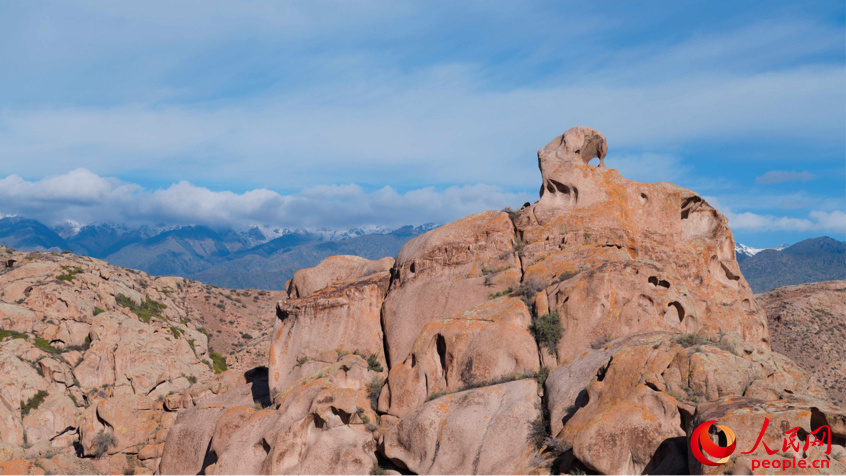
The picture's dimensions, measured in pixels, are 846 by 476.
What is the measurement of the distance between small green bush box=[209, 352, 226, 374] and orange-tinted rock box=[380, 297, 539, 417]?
42.7 metres

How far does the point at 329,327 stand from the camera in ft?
111

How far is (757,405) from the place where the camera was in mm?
15836

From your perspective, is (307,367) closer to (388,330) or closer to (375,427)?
(388,330)

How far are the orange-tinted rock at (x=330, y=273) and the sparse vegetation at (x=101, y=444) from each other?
1313 cm

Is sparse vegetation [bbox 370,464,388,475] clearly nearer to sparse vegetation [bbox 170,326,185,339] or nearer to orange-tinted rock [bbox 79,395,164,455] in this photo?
orange-tinted rock [bbox 79,395,164,455]

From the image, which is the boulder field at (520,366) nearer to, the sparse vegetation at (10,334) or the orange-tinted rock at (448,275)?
the orange-tinted rock at (448,275)

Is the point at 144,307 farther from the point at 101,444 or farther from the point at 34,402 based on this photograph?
the point at 101,444

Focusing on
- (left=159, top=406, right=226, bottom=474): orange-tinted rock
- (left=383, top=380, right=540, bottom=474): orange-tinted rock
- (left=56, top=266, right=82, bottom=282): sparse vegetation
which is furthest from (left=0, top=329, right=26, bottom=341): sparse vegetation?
(left=383, top=380, right=540, bottom=474): orange-tinted rock

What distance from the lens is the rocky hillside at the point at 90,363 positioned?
122 ft

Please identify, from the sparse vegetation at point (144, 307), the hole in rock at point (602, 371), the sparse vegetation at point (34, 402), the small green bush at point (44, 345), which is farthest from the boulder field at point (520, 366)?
the sparse vegetation at point (144, 307)

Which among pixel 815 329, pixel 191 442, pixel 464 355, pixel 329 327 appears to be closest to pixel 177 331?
pixel 191 442

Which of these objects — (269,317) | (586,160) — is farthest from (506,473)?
(269,317)

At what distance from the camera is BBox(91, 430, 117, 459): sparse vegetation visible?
36.4 meters

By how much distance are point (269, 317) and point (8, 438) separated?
56685 millimetres
